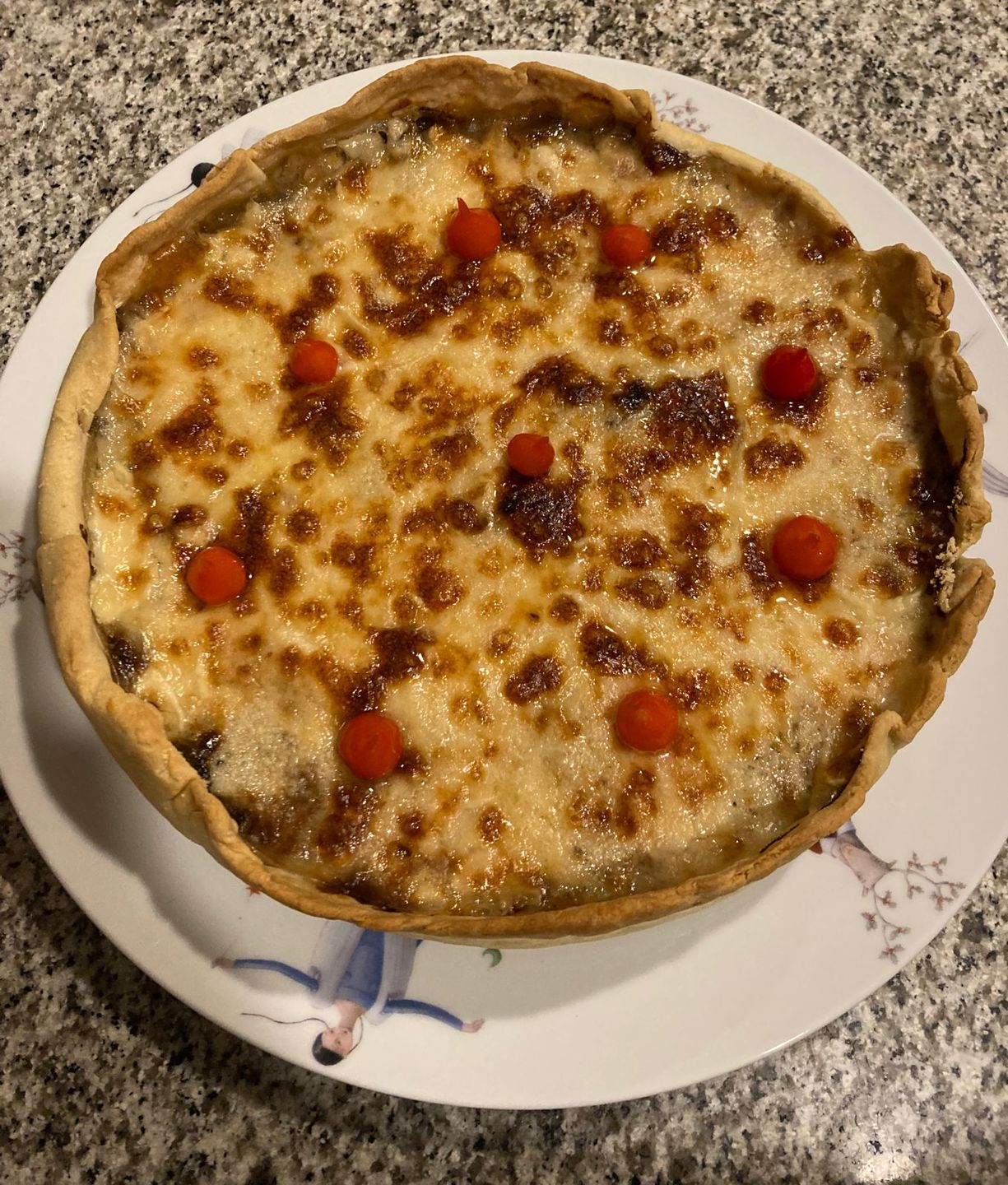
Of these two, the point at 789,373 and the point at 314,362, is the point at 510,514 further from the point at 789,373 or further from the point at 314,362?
the point at 789,373

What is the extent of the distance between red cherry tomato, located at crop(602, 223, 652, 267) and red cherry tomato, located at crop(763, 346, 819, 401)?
12.8 inches

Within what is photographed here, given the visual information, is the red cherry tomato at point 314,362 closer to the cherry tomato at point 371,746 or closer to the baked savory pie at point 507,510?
the baked savory pie at point 507,510

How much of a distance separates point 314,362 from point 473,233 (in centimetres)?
41

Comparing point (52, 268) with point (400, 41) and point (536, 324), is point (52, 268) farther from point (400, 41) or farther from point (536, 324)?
point (536, 324)

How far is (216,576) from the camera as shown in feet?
5.09

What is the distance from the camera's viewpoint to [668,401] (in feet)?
5.63

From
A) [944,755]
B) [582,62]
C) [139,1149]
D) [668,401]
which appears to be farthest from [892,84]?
[139,1149]

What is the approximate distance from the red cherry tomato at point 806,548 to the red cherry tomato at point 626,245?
0.61m

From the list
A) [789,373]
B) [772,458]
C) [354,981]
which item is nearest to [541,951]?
[354,981]

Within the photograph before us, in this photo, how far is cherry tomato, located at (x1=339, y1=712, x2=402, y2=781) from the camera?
147cm

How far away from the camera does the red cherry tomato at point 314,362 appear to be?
1.69 meters

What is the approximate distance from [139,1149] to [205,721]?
3.03ft

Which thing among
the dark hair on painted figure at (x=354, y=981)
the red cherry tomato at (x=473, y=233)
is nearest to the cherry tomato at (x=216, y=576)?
the dark hair on painted figure at (x=354, y=981)

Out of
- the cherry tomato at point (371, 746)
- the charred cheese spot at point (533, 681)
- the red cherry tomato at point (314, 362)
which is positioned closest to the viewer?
the cherry tomato at point (371, 746)
